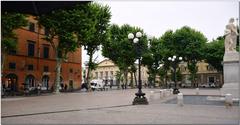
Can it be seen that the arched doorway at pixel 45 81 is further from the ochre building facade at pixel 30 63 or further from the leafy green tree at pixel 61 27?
the leafy green tree at pixel 61 27

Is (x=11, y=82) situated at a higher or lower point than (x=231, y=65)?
lower

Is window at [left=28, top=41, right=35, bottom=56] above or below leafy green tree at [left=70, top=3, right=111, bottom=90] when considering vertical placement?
below

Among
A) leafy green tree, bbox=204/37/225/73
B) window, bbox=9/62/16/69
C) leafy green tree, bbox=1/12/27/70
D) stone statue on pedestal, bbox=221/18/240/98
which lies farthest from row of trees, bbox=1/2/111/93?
leafy green tree, bbox=204/37/225/73

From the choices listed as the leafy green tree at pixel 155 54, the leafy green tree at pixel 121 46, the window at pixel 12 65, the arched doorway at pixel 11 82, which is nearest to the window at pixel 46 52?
the window at pixel 12 65

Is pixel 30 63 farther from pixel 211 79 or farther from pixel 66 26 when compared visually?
pixel 211 79

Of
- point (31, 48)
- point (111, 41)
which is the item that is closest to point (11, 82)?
point (31, 48)

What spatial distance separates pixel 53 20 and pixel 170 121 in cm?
2663

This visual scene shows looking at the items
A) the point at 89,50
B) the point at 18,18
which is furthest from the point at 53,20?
the point at 89,50

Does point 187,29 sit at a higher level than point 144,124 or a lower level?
higher

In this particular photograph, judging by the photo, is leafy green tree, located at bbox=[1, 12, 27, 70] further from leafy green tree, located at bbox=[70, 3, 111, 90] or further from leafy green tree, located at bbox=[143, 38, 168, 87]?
leafy green tree, located at bbox=[143, 38, 168, 87]

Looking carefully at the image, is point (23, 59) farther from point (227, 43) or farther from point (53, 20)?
point (227, 43)

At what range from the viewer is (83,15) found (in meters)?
35.8

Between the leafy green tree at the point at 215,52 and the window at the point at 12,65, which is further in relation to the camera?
the leafy green tree at the point at 215,52

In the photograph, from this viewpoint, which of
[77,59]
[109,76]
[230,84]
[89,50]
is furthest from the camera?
[109,76]
